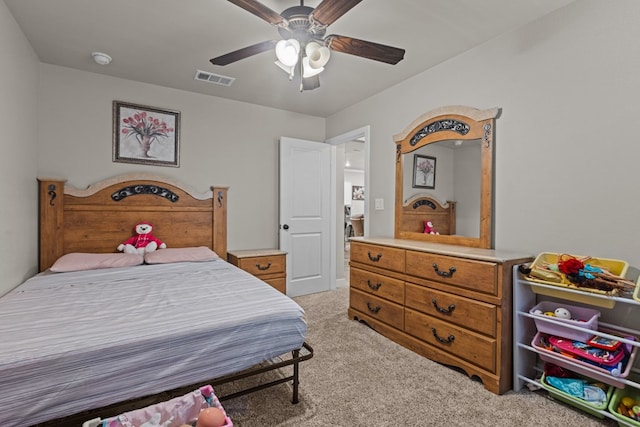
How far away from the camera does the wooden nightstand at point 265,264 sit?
3607mm

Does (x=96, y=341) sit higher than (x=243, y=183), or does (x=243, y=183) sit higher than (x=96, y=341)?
(x=243, y=183)

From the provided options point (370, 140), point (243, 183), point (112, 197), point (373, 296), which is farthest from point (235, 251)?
point (370, 140)

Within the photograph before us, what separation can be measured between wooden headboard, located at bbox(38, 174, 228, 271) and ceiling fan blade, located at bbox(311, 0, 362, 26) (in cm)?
257

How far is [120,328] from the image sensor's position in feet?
4.88

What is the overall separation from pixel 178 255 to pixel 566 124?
3442 mm

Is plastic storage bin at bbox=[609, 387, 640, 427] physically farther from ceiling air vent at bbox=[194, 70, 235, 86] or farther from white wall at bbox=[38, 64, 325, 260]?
ceiling air vent at bbox=[194, 70, 235, 86]

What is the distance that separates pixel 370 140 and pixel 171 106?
2375 mm

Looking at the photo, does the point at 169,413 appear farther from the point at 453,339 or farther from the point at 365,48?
the point at 365,48

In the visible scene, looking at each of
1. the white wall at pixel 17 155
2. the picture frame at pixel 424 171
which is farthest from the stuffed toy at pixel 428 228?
the white wall at pixel 17 155

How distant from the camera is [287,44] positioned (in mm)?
1778

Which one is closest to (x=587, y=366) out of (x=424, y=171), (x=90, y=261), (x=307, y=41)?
(x=424, y=171)

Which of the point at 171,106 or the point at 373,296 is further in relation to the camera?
the point at 171,106

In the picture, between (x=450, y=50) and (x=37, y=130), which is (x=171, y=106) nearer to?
(x=37, y=130)

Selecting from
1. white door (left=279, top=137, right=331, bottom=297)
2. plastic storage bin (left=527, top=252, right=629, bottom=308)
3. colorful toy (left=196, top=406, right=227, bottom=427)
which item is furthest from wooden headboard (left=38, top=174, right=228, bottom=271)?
plastic storage bin (left=527, top=252, right=629, bottom=308)
